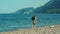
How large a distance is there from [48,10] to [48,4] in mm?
18441

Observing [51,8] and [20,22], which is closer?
[20,22]

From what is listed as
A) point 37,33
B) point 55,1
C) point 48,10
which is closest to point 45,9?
point 48,10

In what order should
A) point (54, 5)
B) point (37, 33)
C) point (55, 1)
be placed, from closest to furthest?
point (37, 33), point (54, 5), point (55, 1)

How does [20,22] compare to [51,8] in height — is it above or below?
below

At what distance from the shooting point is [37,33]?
1959 centimetres

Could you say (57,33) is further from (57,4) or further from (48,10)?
(57,4)

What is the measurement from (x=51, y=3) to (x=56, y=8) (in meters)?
18.9

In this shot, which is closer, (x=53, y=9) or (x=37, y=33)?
(x=37, y=33)

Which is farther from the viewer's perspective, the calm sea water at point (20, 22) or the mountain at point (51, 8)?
the mountain at point (51, 8)

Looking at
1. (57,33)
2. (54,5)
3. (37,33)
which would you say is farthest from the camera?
(54,5)

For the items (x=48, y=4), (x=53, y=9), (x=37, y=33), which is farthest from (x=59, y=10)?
(x=37, y=33)

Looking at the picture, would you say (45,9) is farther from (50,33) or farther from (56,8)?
(50,33)

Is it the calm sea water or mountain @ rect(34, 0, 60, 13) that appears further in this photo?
mountain @ rect(34, 0, 60, 13)

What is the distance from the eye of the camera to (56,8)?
577ft
